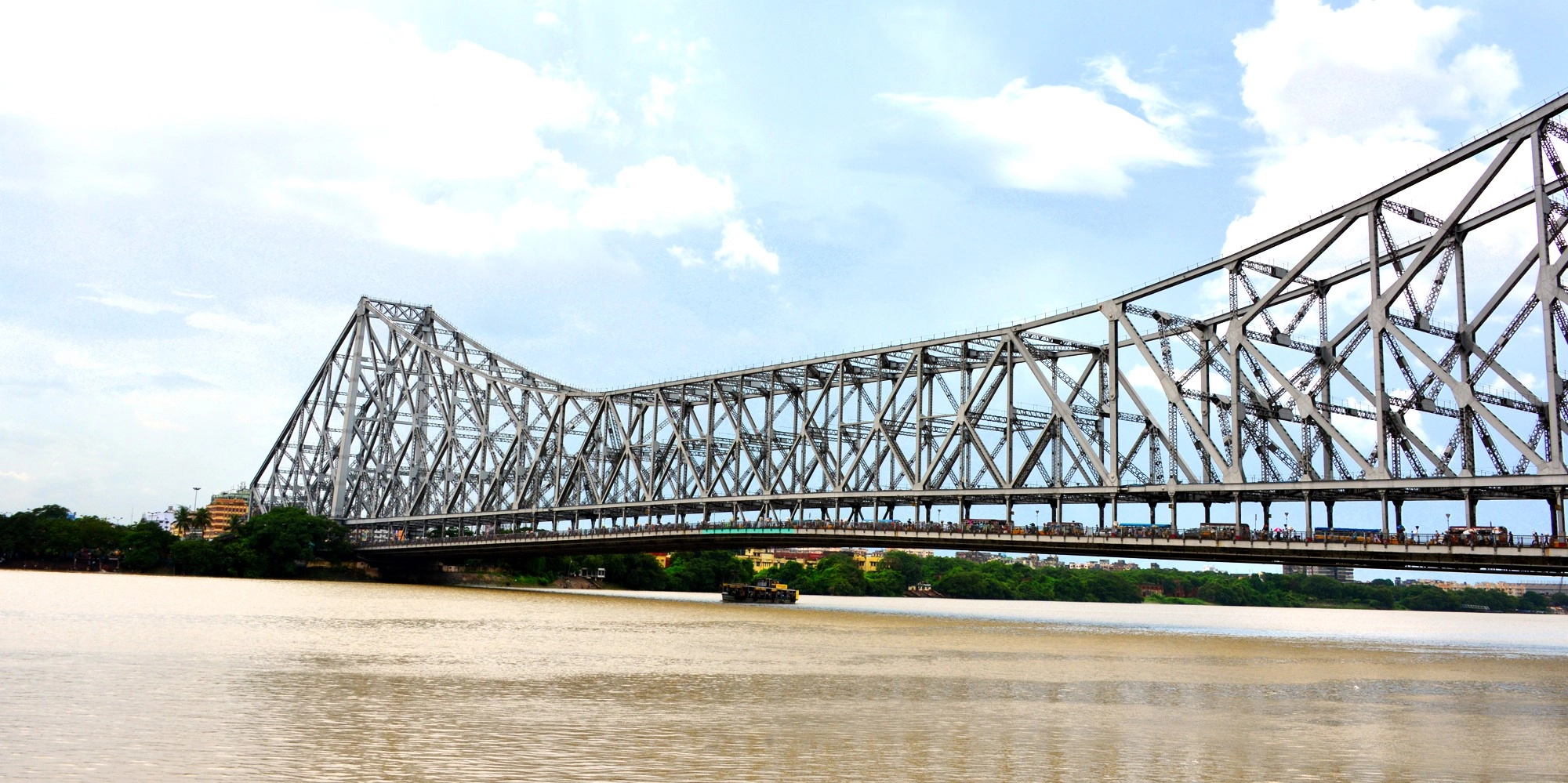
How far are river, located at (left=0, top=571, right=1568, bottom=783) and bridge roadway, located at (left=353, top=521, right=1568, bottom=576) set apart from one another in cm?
570

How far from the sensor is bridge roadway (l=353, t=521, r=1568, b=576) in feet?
189

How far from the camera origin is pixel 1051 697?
29109 millimetres

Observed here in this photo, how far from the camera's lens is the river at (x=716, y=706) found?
725 inches

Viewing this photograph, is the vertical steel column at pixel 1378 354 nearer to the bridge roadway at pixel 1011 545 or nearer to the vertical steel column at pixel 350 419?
the bridge roadway at pixel 1011 545

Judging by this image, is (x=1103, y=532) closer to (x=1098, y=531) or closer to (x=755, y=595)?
(x=1098, y=531)

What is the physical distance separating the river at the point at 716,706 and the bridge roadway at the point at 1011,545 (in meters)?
5.70

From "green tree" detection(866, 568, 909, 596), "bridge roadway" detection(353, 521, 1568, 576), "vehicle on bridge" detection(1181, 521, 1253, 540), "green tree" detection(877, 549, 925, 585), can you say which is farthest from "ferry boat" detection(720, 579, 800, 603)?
"green tree" detection(877, 549, 925, 585)

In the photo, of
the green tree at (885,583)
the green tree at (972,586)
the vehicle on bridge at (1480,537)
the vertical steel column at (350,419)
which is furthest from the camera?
the green tree at (972,586)

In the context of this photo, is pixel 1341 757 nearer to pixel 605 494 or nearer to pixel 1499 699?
pixel 1499 699

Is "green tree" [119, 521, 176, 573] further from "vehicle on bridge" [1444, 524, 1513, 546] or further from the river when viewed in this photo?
"vehicle on bridge" [1444, 524, 1513, 546]

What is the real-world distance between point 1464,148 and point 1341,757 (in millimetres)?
51734

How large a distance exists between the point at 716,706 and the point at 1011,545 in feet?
181

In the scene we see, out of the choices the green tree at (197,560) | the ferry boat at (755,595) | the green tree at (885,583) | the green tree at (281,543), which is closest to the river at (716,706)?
the ferry boat at (755,595)

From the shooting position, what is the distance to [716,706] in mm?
25562
